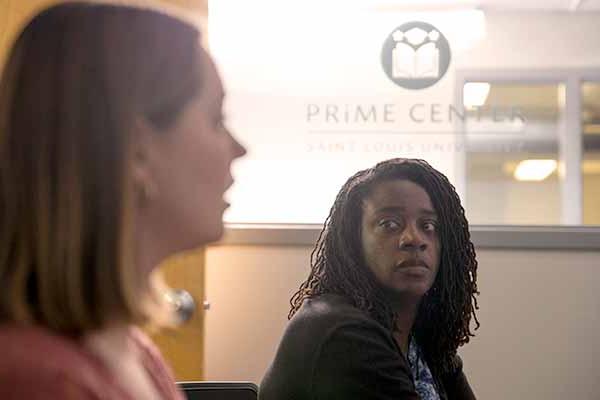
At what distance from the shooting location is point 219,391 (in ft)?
5.84

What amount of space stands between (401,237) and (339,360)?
1.05ft

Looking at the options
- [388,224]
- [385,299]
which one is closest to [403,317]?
[385,299]

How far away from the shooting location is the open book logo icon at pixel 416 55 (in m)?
2.65

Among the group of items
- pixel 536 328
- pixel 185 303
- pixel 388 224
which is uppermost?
pixel 388 224

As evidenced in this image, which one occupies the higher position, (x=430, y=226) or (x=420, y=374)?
(x=430, y=226)

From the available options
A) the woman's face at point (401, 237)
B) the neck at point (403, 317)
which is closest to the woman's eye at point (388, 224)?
the woman's face at point (401, 237)

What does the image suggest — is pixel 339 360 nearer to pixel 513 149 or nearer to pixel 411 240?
pixel 411 240

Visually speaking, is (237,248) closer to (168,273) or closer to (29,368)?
(168,273)

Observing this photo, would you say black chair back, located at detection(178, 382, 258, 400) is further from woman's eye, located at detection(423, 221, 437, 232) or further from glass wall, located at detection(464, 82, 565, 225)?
glass wall, located at detection(464, 82, 565, 225)

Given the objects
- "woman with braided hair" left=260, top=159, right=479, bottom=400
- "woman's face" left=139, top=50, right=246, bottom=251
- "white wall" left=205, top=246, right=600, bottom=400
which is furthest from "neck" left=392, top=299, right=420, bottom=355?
"woman's face" left=139, top=50, right=246, bottom=251

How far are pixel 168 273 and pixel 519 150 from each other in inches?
43.9

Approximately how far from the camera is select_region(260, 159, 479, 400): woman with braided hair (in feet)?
4.92

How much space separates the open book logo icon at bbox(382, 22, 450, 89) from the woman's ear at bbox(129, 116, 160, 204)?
2043 millimetres

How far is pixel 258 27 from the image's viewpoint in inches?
105
